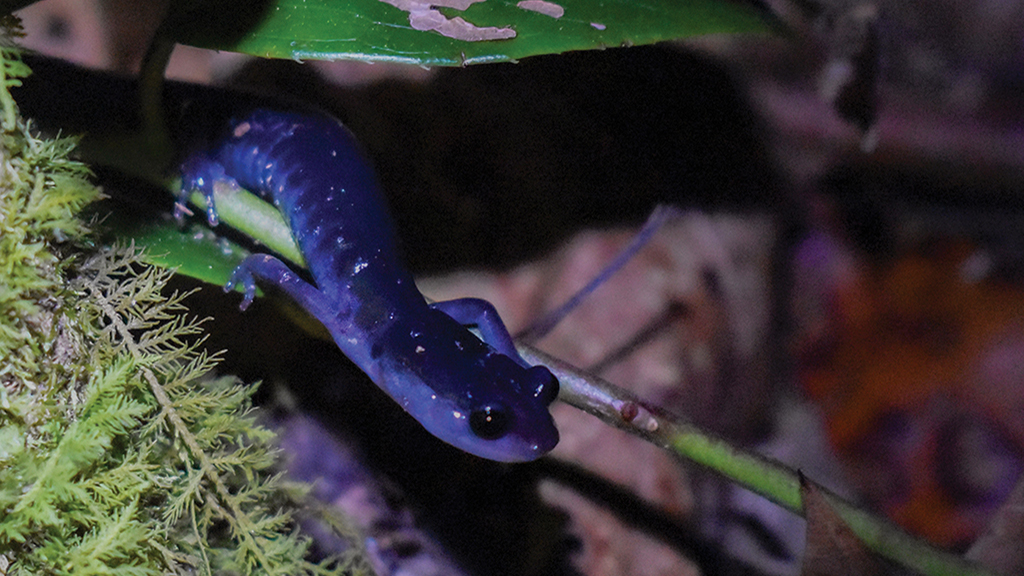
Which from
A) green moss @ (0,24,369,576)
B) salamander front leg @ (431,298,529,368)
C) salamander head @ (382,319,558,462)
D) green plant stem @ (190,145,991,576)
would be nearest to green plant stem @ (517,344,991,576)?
green plant stem @ (190,145,991,576)

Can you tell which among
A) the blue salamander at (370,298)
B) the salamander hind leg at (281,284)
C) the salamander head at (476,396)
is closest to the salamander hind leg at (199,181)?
the blue salamander at (370,298)

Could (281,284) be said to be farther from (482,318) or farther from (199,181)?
(482,318)

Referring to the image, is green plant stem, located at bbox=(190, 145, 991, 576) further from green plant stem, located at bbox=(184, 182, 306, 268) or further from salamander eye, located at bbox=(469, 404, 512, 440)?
green plant stem, located at bbox=(184, 182, 306, 268)

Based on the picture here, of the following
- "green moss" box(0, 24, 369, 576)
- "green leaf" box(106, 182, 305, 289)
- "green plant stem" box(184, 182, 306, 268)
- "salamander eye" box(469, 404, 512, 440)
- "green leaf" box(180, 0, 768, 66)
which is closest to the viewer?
"green moss" box(0, 24, 369, 576)

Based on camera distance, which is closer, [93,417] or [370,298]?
[93,417]

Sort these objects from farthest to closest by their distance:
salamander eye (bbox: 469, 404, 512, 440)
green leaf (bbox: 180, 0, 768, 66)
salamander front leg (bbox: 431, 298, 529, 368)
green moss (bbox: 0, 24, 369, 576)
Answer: salamander front leg (bbox: 431, 298, 529, 368)
salamander eye (bbox: 469, 404, 512, 440)
green leaf (bbox: 180, 0, 768, 66)
green moss (bbox: 0, 24, 369, 576)

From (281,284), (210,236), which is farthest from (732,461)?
(210,236)
